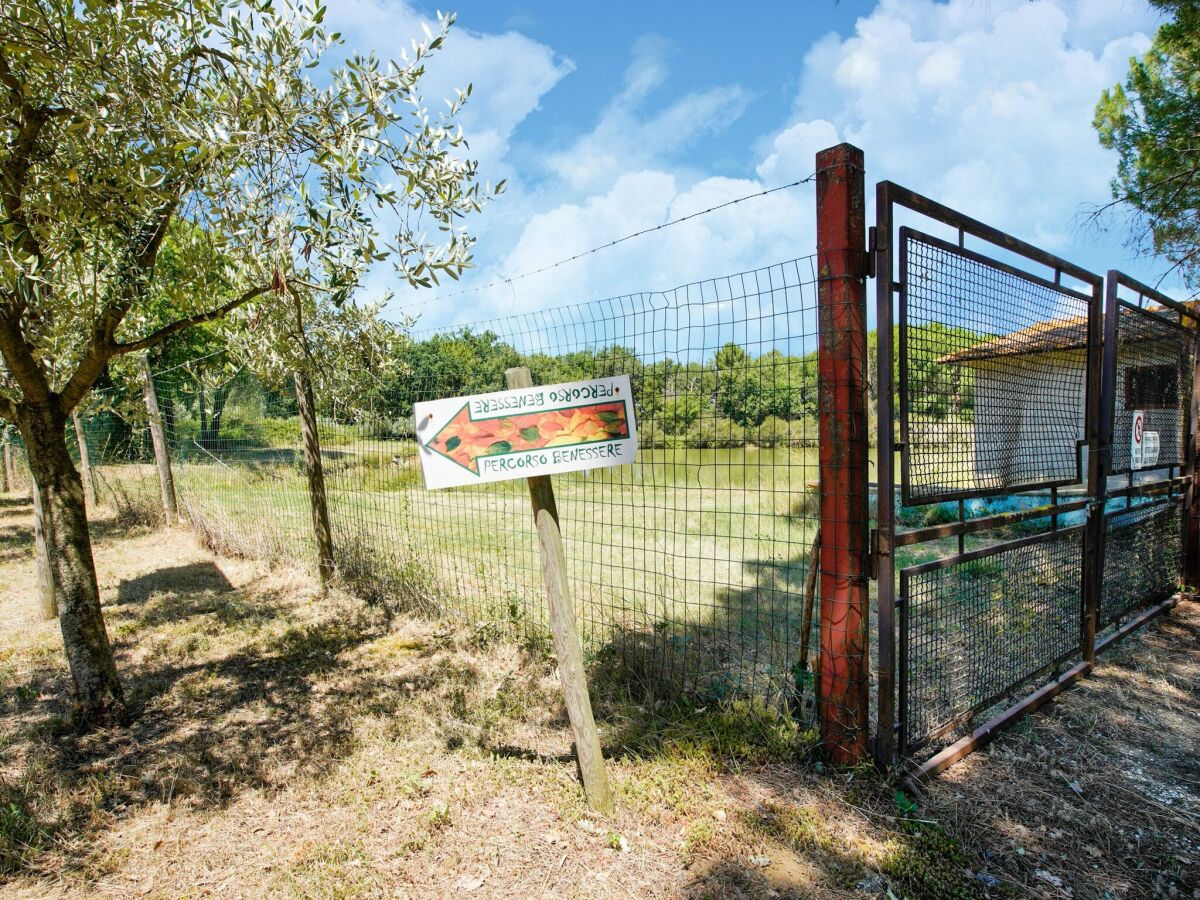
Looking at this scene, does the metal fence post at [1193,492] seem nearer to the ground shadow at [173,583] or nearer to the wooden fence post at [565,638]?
the wooden fence post at [565,638]

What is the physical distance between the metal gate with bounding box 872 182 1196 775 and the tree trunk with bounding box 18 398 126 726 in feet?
13.7

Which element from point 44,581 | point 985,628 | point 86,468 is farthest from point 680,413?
point 86,468

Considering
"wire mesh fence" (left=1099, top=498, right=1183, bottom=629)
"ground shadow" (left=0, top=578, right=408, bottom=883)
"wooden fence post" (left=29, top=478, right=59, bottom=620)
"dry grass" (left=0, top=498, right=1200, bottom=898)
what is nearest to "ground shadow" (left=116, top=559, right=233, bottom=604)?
"wooden fence post" (left=29, top=478, right=59, bottom=620)

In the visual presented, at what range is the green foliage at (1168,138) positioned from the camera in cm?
727

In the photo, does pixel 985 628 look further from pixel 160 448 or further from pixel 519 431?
pixel 160 448

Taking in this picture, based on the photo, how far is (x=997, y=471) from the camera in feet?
11.2

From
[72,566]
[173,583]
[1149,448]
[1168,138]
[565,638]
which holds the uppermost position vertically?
[1168,138]

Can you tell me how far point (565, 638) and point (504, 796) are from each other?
2.83ft

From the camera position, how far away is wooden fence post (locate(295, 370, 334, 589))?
231 inches

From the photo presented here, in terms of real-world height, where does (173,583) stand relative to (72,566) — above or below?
below

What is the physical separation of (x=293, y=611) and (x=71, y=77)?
13.6 feet

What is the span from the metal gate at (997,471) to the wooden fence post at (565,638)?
127 centimetres

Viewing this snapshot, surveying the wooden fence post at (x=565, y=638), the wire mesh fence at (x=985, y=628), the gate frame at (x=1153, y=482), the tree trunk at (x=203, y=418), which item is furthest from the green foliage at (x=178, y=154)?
the tree trunk at (x=203, y=418)

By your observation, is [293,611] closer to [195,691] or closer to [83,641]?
[195,691]
